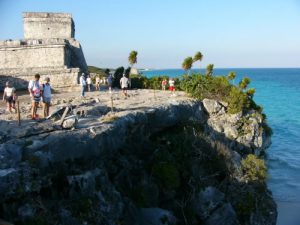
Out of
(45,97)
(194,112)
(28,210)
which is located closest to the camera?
(28,210)

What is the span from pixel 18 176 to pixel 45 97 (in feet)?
15.3

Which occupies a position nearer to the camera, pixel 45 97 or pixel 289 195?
pixel 45 97

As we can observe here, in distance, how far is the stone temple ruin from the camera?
70.9 ft

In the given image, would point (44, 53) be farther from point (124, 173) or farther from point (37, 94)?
point (124, 173)

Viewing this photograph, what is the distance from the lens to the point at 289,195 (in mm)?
20219

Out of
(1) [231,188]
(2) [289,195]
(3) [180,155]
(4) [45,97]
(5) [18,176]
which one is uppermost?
(4) [45,97]

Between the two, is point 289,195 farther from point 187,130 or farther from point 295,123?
point 295,123

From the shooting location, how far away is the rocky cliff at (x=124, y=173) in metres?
8.31

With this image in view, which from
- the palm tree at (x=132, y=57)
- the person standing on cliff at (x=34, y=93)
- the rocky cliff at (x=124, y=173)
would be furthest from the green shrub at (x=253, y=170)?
the palm tree at (x=132, y=57)

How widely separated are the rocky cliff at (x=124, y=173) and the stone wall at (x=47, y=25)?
40.7ft

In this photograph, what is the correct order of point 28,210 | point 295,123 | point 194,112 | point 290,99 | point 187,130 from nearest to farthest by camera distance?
point 28,210 < point 187,130 < point 194,112 < point 295,123 < point 290,99

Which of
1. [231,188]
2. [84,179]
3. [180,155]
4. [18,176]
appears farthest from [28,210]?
[231,188]

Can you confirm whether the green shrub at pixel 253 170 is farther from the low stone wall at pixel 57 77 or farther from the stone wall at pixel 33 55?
the stone wall at pixel 33 55

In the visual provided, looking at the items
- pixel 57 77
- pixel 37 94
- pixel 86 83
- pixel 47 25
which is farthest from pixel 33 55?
pixel 37 94
